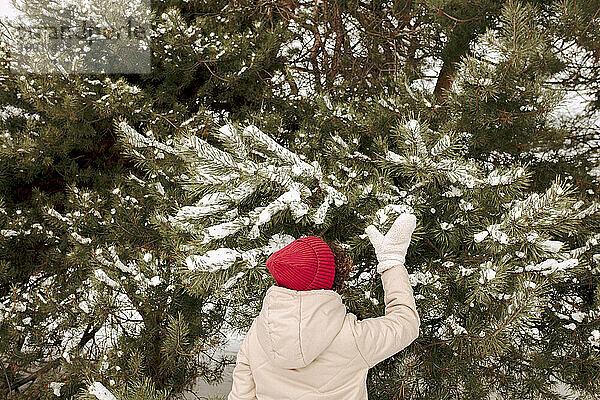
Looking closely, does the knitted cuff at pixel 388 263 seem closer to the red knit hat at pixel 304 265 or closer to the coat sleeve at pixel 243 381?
the red knit hat at pixel 304 265

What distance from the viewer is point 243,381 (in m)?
1.24

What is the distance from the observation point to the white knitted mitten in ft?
3.22

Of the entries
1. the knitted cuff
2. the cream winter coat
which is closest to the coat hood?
the cream winter coat

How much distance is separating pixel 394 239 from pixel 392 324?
0.22 meters

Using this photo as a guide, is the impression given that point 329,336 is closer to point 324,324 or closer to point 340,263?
point 324,324

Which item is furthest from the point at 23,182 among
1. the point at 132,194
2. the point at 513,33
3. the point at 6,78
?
the point at 513,33

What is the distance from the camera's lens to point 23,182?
2250mm

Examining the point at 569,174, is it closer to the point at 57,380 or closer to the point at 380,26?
the point at 380,26

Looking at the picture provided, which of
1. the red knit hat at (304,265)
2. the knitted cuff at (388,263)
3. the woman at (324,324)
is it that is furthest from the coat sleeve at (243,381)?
the knitted cuff at (388,263)

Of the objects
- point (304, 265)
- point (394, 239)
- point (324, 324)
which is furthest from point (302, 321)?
point (394, 239)

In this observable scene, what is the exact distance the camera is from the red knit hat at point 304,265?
1.00 meters

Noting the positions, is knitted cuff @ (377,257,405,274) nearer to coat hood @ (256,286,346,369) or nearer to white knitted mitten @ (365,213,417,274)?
white knitted mitten @ (365,213,417,274)

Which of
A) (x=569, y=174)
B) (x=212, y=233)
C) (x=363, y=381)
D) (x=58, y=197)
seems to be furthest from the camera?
(x=58, y=197)

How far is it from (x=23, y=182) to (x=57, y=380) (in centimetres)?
103
